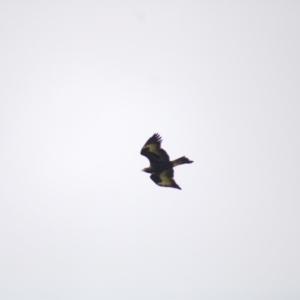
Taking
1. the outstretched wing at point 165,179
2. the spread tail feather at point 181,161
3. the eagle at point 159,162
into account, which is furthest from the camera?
the outstretched wing at point 165,179

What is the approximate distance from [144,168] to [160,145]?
1.75 metres

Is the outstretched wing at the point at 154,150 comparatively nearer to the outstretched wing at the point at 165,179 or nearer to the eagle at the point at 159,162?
the eagle at the point at 159,162

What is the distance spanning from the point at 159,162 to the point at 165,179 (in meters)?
0.93

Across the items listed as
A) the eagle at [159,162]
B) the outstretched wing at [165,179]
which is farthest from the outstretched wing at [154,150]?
the outstretched wing at [165,179]

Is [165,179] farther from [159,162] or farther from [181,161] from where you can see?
[181,161]

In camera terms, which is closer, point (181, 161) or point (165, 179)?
point (181, 161)

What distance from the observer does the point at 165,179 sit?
20.2 metres

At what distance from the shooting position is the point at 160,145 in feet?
62.6

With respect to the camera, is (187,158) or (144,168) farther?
(144,168)

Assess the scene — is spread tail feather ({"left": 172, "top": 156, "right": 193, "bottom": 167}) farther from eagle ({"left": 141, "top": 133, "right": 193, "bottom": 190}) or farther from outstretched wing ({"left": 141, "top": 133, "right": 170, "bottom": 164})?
outstretched wing ({"left": 141, "top": 133, "right": 170, "bottom": 164})

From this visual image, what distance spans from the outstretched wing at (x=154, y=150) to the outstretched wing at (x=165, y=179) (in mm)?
792

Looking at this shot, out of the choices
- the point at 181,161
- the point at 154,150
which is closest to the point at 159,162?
the point at 154,150

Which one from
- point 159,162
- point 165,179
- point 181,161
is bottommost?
point 165,179

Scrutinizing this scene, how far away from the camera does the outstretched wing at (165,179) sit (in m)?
20.0
